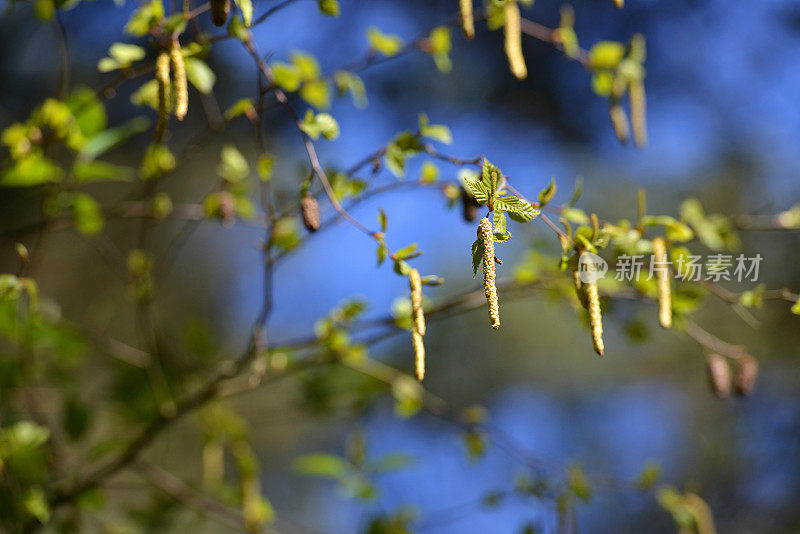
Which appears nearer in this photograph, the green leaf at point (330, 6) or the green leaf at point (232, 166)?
the green leaf at point (330, 6)

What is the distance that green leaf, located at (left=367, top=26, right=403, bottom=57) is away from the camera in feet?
2.20

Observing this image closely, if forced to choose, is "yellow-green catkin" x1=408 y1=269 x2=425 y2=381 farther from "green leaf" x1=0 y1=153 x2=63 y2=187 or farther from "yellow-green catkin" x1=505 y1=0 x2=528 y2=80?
"green leaf" x1=0 y1=153 x2=63 y2=187

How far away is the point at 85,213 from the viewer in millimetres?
750

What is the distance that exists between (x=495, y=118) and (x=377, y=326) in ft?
2.95

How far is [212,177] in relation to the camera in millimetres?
1477

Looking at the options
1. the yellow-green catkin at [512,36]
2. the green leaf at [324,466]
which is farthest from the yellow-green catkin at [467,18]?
the green leaf at [324,466]

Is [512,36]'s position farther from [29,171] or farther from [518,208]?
[29,171]

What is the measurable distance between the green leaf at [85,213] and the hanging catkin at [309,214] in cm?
35

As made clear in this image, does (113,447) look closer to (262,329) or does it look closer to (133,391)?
(133,391)

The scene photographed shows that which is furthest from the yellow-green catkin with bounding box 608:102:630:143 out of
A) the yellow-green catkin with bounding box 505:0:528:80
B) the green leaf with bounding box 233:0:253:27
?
the green leaf with bounding box 233:0:253:27

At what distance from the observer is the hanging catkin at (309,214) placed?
0.48 meters

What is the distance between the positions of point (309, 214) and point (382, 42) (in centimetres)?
26

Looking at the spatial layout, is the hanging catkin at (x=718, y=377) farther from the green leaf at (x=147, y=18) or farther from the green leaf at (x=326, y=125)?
the green leaf at (x=147, y=18)

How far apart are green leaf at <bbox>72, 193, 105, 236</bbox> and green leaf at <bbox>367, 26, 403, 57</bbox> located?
321mm
